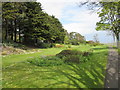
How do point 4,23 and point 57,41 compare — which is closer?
point 4,23

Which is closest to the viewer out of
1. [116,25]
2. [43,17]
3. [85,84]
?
[85,84]

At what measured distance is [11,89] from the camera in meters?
3.02

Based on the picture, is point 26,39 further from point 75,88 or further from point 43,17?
point 75,88

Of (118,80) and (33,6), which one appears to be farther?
(33,6)

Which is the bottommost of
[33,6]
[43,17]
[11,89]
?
[11,89]

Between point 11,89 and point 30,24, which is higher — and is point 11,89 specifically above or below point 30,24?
below

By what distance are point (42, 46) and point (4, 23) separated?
334 inches

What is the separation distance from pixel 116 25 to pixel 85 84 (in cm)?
1603

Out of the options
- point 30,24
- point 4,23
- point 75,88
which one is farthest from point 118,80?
point 4,23

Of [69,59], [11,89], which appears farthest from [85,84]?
[69,59]

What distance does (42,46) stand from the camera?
62.8ft

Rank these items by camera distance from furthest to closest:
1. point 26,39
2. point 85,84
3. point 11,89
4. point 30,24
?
point 26,39 → point 30,24 → point 85,84 → point 11,89

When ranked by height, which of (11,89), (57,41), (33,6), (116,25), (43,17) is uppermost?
(33,6)

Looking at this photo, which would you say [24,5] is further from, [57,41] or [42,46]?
[57,41]
